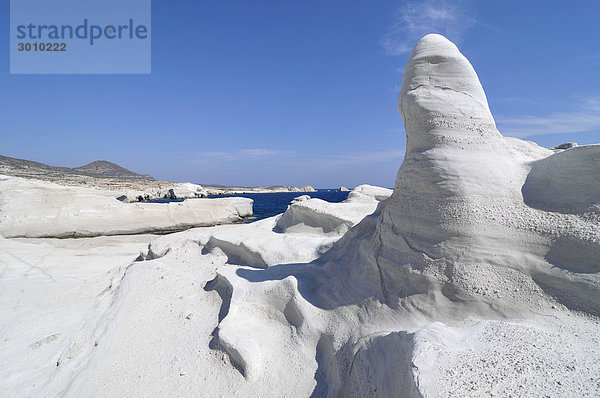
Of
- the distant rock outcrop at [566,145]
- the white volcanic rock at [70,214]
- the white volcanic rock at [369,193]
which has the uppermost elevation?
the distant rock outcrop at [566,145]

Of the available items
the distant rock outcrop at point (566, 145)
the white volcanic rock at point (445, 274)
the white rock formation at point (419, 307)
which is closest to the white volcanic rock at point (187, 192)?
the white rock formation at point (419, 307)

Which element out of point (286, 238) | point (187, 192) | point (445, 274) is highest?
point (445, 274)

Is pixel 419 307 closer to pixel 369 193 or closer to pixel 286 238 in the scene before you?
pixel 286 238

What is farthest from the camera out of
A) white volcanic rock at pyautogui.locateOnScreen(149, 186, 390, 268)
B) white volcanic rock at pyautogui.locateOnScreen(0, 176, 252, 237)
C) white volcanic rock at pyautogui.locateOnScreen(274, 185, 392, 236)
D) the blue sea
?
the blue sea

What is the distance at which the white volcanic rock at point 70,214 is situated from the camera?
14.7 m

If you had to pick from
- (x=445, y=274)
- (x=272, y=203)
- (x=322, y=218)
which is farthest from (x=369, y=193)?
(x=272, y=203)

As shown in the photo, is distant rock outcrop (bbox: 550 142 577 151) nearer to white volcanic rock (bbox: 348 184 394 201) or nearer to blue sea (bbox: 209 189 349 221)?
white volcanic rock (bbox: 348 184 394 201)

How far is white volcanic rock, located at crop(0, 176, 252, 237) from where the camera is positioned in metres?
14.7

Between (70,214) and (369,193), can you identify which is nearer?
(369,193)

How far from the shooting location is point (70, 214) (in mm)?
15789

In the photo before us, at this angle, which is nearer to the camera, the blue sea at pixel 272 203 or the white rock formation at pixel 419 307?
the white rock formation at pixel 419 307

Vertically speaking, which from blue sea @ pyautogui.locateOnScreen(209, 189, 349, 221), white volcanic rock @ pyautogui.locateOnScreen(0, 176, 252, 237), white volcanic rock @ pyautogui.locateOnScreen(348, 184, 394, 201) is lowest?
blue sea @ pyautogui.locateOnScreen(209, 189, 349, 221)

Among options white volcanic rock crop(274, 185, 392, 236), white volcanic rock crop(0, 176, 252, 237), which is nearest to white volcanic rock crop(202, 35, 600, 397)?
white volcanic rock crop(274, 185, 392, 236)

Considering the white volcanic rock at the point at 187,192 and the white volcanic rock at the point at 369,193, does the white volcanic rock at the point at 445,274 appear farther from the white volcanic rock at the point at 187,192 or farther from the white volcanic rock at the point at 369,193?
the white volcanic rock at the point at 187,192
